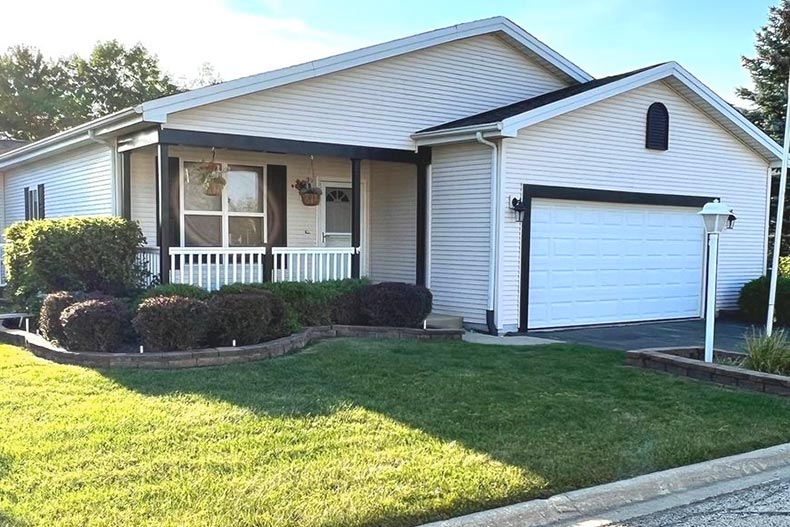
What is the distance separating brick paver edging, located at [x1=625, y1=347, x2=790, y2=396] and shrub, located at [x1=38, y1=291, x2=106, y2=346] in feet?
21.8

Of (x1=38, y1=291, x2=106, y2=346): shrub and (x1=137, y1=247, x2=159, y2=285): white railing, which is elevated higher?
(x1=137, y1=247, x2=159, y2=285): white railing

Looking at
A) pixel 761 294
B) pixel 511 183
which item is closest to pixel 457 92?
pixel 511 183

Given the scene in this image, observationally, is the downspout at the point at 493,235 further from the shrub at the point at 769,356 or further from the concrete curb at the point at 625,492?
the concrete curb at the point at 625,492

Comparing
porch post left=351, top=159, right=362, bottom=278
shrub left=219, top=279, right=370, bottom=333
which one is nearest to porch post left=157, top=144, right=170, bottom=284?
shrub left=219, top=279, right=370, bottom=333

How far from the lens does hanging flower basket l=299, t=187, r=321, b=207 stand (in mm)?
12273

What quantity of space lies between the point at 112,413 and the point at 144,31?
40097mm

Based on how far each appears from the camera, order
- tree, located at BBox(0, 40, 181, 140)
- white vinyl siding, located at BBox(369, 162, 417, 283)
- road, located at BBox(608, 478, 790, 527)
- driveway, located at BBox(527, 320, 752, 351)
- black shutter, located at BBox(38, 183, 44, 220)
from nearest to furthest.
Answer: road, located at BBox(608, 478, 790, 527), driveway, located at BBox(527, 320, 752, 351), white vinyl siding, located at BBox(369, 162, 417, 283), black shutter, located at BBox(38, 183, 44, 220), tree, located at BBox(0, 40, 181, 140)

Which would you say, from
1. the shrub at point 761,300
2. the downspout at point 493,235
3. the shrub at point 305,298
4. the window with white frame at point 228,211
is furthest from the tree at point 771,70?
the shrub at point 305,298

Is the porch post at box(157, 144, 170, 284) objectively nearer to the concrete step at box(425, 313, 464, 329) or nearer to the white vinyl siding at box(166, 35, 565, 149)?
the white vinyl siding at box(166, 35, 565, 149)

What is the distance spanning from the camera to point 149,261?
10867mm

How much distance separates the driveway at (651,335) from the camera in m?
10.4

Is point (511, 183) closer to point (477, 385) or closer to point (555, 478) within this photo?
point (477, 385)

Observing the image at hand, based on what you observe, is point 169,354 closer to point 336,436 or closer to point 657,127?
point 336,436

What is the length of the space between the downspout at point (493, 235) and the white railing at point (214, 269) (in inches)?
136
